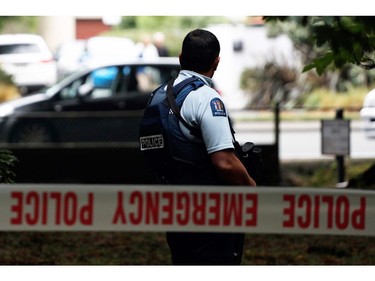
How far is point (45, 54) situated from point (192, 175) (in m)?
24.0

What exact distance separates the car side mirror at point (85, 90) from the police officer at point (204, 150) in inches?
458

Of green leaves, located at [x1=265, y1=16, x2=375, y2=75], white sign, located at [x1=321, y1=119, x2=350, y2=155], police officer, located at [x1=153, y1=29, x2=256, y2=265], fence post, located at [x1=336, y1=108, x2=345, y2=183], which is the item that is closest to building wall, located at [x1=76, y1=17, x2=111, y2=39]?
fence post, located at [x1=336, y1=108, x2=345, y2=183]

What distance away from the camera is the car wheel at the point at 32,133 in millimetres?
15539

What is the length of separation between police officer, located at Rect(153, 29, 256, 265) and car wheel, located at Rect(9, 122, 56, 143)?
9.95 metres

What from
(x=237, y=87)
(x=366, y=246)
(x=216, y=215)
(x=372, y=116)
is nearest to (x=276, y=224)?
(x=216, y=215)

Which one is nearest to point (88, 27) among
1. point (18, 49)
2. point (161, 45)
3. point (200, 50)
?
point (161, 45)

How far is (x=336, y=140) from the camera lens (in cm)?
1334

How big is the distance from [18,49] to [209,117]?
25116 mm

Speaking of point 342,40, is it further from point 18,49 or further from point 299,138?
point 18,49

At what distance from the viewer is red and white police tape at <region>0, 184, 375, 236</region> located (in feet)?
21.3

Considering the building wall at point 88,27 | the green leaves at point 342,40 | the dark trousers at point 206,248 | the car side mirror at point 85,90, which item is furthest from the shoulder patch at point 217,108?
the building wall at point 88,27

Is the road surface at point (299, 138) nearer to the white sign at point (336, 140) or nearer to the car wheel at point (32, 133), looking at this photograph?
the white sign at point (336, 140)

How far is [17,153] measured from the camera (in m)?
13.3

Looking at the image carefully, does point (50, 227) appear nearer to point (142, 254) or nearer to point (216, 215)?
point (216, 215)
